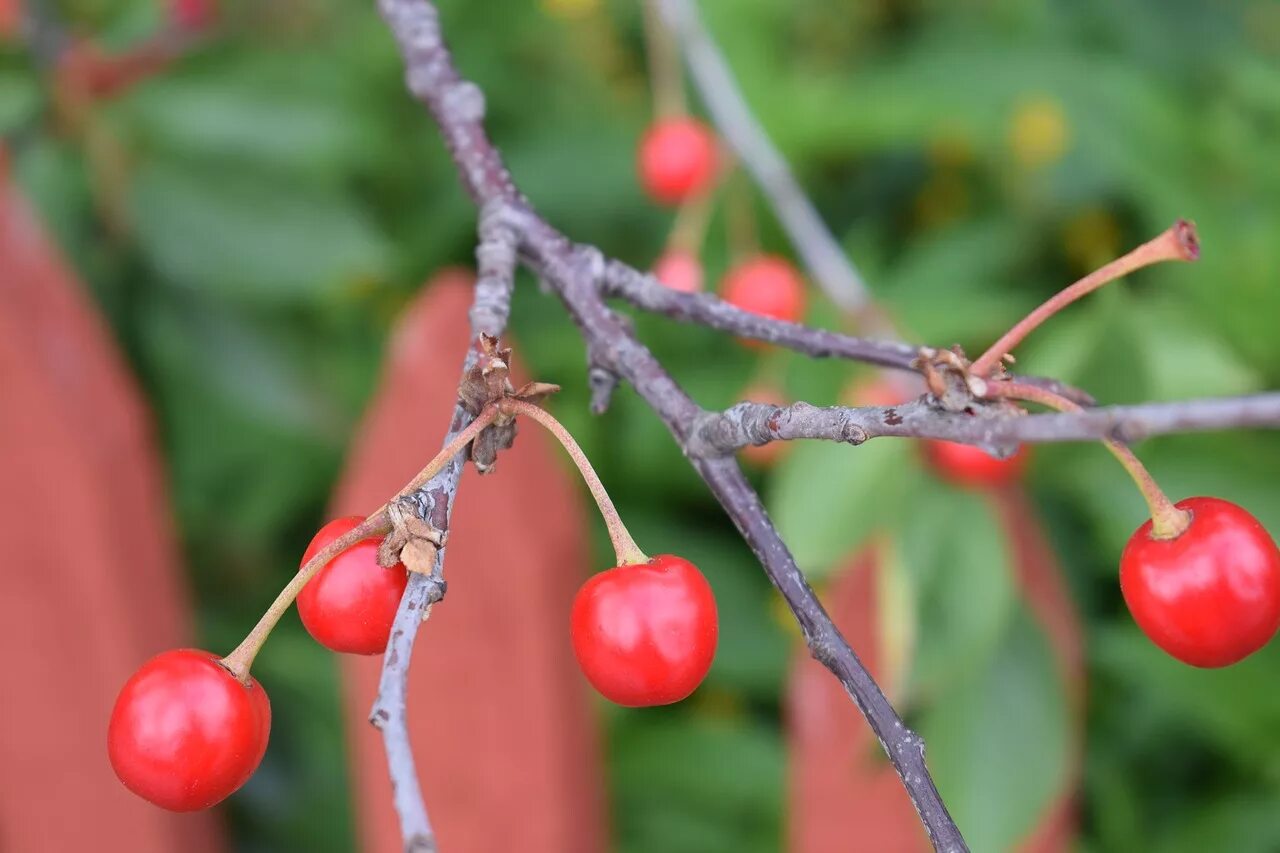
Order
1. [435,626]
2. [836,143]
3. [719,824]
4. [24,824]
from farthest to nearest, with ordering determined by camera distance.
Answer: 1. [836,143]
2. [719,824]
3. [24,824]
4. [435,626]

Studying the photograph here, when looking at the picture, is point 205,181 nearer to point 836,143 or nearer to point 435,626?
point 435,626

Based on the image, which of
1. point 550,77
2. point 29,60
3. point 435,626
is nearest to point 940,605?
point 435,626

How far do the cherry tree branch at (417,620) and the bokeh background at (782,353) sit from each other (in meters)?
0.44

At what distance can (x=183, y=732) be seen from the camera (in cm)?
37

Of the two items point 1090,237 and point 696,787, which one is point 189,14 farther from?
point 1090,237

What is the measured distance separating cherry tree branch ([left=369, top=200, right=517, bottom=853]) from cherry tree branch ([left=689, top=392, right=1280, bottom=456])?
80 millimetres

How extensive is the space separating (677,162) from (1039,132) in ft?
2.15

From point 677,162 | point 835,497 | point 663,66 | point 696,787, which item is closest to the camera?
point 835,497

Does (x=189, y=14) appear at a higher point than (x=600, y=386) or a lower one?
higher

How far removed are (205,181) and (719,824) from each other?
97 cm

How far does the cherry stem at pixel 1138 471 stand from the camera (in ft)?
1.11

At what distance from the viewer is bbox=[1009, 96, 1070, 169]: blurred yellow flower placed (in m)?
1.60

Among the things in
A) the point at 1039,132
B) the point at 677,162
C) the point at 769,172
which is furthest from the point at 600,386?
the point at 1039,132

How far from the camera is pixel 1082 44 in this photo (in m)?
1.93
